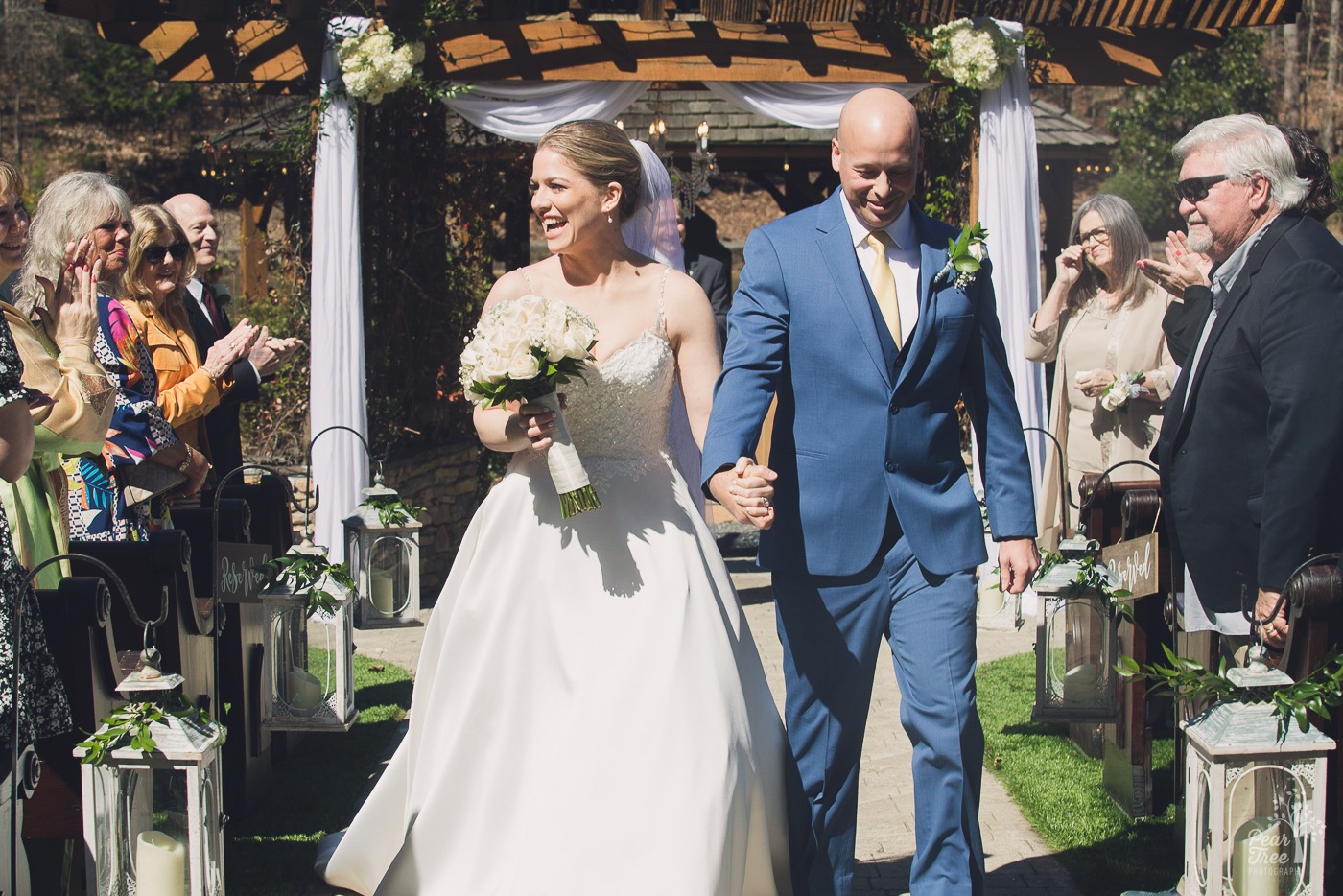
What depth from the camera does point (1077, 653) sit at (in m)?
4.89

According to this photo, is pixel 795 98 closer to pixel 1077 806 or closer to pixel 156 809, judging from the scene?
pixel 1077 806

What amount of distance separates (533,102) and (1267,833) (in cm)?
755

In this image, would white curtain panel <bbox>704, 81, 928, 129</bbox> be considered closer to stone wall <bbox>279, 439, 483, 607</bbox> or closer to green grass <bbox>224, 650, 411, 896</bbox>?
stone wall <bbox>279, 439, 483, 607</bbox>

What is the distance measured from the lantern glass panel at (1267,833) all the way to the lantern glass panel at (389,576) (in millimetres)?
3792

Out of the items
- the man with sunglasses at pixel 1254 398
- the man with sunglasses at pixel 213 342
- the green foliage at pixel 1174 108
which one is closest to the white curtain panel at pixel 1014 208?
the man with sunglasses at pixel 213 342

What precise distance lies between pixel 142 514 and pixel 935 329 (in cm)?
297

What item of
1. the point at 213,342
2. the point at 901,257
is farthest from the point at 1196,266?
the point at 213,342

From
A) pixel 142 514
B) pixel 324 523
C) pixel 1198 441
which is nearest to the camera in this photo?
pixel 1198 441

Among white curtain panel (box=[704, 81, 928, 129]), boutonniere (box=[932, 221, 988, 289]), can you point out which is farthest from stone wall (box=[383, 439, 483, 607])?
boutonniere (box=[932, 221, 988, 289])

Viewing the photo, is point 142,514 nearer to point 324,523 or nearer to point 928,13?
point 324,523

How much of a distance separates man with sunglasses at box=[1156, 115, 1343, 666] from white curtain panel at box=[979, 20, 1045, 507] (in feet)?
16.4

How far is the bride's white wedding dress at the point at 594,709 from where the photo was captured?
3732 mm

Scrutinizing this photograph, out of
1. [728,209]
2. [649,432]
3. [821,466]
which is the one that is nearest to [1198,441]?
[821,466]

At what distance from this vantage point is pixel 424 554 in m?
9.91
